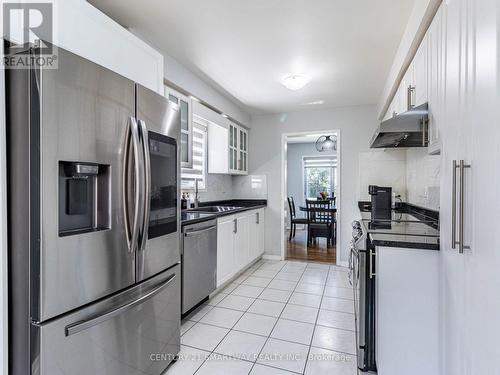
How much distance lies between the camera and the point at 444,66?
1.42m

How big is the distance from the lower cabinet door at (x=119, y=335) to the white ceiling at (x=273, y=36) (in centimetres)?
181

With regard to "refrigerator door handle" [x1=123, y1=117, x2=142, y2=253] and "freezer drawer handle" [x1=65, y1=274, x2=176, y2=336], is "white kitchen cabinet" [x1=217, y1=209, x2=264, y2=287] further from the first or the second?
"refrigerator door handle" [x1=123, y1=117, x2=142, y2=253]

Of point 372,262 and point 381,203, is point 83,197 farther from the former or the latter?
point 381,203

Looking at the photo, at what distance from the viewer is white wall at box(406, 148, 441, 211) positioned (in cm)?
228

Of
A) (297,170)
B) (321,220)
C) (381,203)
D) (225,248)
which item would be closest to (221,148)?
(225,248)

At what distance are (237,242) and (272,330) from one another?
1355 millimetres

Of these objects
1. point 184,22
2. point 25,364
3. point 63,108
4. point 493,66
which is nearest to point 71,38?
point 63,108

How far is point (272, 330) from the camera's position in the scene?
7.66 feet

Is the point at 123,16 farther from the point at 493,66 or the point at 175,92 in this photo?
the point at 493,66

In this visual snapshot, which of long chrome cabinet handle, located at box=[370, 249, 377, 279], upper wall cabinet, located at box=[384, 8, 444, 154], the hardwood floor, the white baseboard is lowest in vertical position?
the hardwood floor

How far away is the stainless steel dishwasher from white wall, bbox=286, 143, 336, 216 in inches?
225

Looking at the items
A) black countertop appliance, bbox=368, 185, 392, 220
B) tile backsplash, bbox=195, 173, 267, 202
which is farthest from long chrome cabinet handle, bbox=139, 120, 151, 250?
tile backsplash, bbox=195, 173, 267, 202

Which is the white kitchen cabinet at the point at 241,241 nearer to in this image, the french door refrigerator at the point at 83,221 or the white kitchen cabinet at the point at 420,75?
the french door refrigerator at the point at 83,221

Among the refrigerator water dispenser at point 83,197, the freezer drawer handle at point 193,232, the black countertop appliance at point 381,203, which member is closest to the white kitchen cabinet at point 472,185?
the black countertop appliance at point 381,203
